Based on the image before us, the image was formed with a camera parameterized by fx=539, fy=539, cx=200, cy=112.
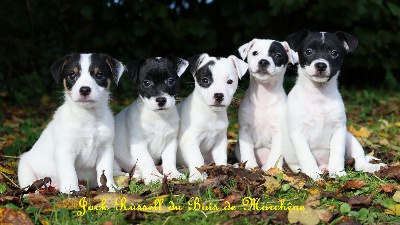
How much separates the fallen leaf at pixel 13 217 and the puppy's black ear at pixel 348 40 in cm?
367

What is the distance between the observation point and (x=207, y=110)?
5.97 m

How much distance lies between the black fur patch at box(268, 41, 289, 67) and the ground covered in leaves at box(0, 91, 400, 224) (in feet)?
4.15

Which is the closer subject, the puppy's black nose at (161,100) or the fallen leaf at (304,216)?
the fallen leaf at (304,216)

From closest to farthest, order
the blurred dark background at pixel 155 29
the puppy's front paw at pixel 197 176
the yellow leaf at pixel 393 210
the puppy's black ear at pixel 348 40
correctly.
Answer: the yellow leaf at pixel 393 210, the puppy's front paw at pixel 197 176, the puppy's black ear at pixel 348 40, the blurred dark background at pixel 155 29

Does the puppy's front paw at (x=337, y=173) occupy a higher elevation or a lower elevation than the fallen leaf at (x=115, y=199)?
lower

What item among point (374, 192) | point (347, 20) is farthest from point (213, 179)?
point (347, 20)

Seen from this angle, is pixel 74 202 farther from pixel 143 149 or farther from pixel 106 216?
pixel 143 149

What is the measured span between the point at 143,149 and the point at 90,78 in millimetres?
1108

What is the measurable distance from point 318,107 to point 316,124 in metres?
0.18

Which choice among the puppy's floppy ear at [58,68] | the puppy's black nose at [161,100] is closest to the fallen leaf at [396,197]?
the puppy's black nose at [161,100]

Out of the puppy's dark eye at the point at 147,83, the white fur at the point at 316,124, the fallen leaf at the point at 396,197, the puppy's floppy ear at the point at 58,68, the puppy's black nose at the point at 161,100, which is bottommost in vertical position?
the fallen leaf at the point at 396,197

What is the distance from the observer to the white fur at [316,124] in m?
5.68

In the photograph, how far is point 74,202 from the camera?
14.4 feet

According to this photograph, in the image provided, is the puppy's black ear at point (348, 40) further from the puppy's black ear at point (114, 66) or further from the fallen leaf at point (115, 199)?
the fallen leaf at point (115, 199)
